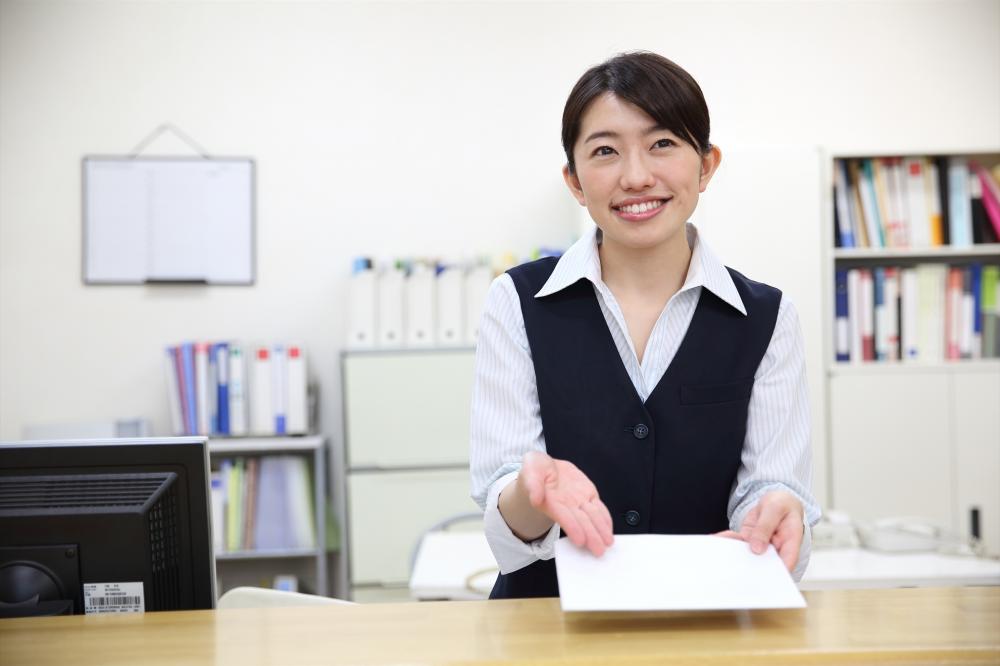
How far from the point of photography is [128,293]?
13.1 ft

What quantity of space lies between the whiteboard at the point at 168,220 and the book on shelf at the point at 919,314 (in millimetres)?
2523

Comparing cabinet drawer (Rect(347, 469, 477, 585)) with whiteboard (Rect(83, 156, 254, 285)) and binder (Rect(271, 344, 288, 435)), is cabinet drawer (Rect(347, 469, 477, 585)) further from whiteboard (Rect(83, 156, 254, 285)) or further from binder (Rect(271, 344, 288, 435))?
whiteboard (Rect(83, 156, 254, 285))

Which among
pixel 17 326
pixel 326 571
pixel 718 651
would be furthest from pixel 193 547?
pixel 17 326

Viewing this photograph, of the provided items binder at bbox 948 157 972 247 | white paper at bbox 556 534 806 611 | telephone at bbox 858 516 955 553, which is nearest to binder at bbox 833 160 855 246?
binder at bbox 948 157 972 247

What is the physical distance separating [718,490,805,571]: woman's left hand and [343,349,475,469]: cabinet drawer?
254 centimetres

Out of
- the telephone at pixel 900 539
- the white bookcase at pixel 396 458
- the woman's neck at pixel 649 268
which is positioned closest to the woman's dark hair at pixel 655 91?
the woman's neck at pixel 649 268

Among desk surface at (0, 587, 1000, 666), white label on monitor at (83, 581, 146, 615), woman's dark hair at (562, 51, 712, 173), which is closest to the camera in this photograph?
desk surface at (0, 587, 1000, 666)

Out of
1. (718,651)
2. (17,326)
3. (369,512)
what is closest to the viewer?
(718,651)

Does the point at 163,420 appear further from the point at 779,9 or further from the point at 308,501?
the point at 779,9

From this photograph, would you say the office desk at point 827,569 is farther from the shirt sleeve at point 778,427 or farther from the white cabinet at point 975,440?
the shirt sleeve at point 778,427

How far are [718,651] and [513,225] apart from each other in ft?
10.9

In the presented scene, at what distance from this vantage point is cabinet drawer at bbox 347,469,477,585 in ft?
11.8

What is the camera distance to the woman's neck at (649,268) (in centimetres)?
141

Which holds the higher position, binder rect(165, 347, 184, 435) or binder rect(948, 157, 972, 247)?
binder rect(948, 157, 972, 247)
